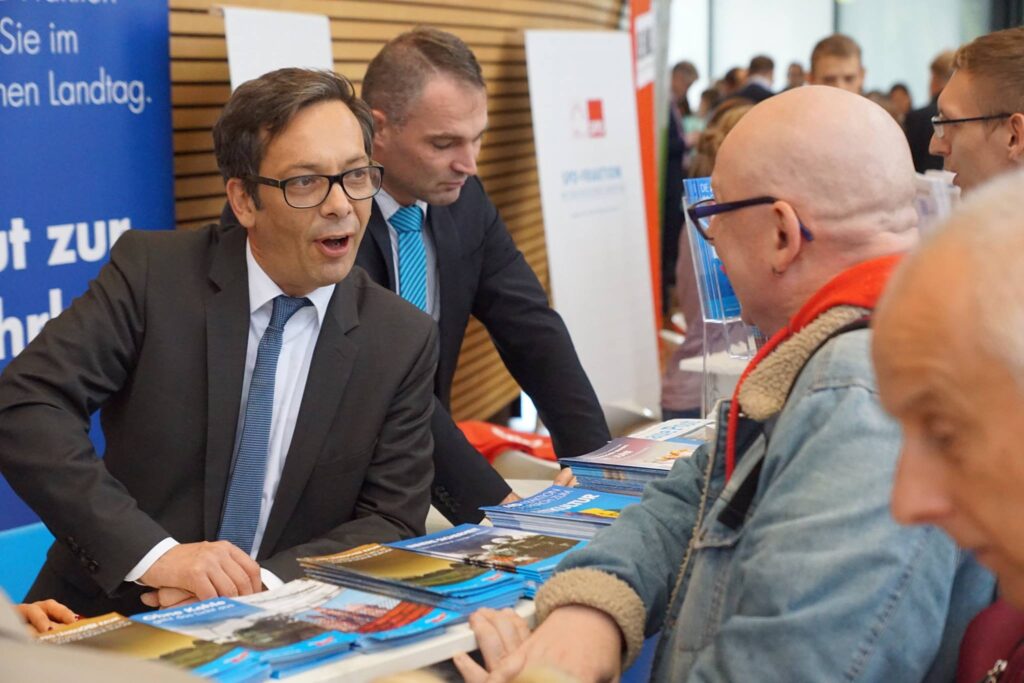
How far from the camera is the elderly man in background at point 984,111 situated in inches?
131

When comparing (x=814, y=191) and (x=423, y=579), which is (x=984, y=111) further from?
(x=423, y=579)

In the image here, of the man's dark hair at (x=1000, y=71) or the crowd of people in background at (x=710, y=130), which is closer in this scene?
the man's dark hair at (x=1000, y=71)


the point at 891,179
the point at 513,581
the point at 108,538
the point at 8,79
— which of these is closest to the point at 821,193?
the point at 891,179

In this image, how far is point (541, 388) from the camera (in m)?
4.17

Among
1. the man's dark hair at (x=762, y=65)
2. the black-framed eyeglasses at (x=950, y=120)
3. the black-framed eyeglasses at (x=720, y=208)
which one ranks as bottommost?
the black-framed eyeglasses at (x=720, y=208)

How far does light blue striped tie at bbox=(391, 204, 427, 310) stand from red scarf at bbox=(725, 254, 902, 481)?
7.15ft

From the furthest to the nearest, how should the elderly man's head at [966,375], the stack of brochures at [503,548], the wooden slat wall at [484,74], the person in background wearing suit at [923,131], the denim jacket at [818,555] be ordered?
the person in background wearing suit at [923,131] < the wooden slat wall at [484,74] < the stack of brochures at [503,548] < the denim jacket at [818,555] < the elderly man's head at [966,375]

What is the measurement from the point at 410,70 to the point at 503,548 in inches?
82.8

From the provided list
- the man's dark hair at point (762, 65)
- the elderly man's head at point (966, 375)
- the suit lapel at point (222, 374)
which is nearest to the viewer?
the elderly man's head at point (966, 375)

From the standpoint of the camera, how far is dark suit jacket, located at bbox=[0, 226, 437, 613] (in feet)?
8.58

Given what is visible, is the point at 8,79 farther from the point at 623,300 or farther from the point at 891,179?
the point at 623,300

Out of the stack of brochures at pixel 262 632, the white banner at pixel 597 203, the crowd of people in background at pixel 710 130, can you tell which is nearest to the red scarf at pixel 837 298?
the crowd of people in background at pixel 710 130

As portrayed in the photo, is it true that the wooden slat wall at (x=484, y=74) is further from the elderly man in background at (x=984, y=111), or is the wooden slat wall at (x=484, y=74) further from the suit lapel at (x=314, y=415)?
the elderly man in background at (x=984, y=111)

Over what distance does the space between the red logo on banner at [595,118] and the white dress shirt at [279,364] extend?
4.67 metres
